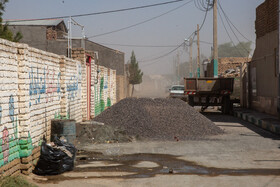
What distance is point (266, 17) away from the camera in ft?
64.8

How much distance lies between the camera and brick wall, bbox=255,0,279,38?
720 inches

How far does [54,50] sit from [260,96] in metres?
23.6

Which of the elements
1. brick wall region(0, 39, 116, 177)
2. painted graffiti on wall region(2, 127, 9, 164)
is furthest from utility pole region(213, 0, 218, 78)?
painted graffiti on wall region(2, 127, 9, 164)

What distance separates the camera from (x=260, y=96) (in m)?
20.7

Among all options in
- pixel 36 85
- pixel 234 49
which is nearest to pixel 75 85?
pixel 36 85

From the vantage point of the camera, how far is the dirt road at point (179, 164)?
703cm

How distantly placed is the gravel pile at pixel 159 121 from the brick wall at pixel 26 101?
10.1 feet

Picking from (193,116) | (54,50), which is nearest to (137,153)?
(193,116)

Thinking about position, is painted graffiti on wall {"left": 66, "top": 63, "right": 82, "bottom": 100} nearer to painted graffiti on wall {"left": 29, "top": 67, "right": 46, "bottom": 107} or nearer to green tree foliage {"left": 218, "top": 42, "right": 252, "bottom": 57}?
painted graffiti on wall {"left": 29, "top": 67, "right": 46, "bottom": 107}

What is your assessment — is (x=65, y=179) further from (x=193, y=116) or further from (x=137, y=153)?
(x=193, y=116)

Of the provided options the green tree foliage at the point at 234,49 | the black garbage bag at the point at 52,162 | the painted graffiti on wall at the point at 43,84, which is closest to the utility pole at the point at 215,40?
the painted graffiti on wall at the point at 43,84

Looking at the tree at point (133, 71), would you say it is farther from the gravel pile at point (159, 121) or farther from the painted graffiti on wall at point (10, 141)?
the painted graffiti on wall at point (10, 141)

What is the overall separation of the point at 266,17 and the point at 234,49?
356ft

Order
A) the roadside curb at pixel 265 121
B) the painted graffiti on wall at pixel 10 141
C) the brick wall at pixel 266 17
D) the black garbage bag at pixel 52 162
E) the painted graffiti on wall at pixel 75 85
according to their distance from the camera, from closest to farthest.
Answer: the painted graffiti on wall at pixel 10 141 → the black garbage bag at pixel 52 162 → the painted graffiti on wall at pixel 75 85 → the roadside curb at pixel 265 121 → the brick wall at pixel 266 17
